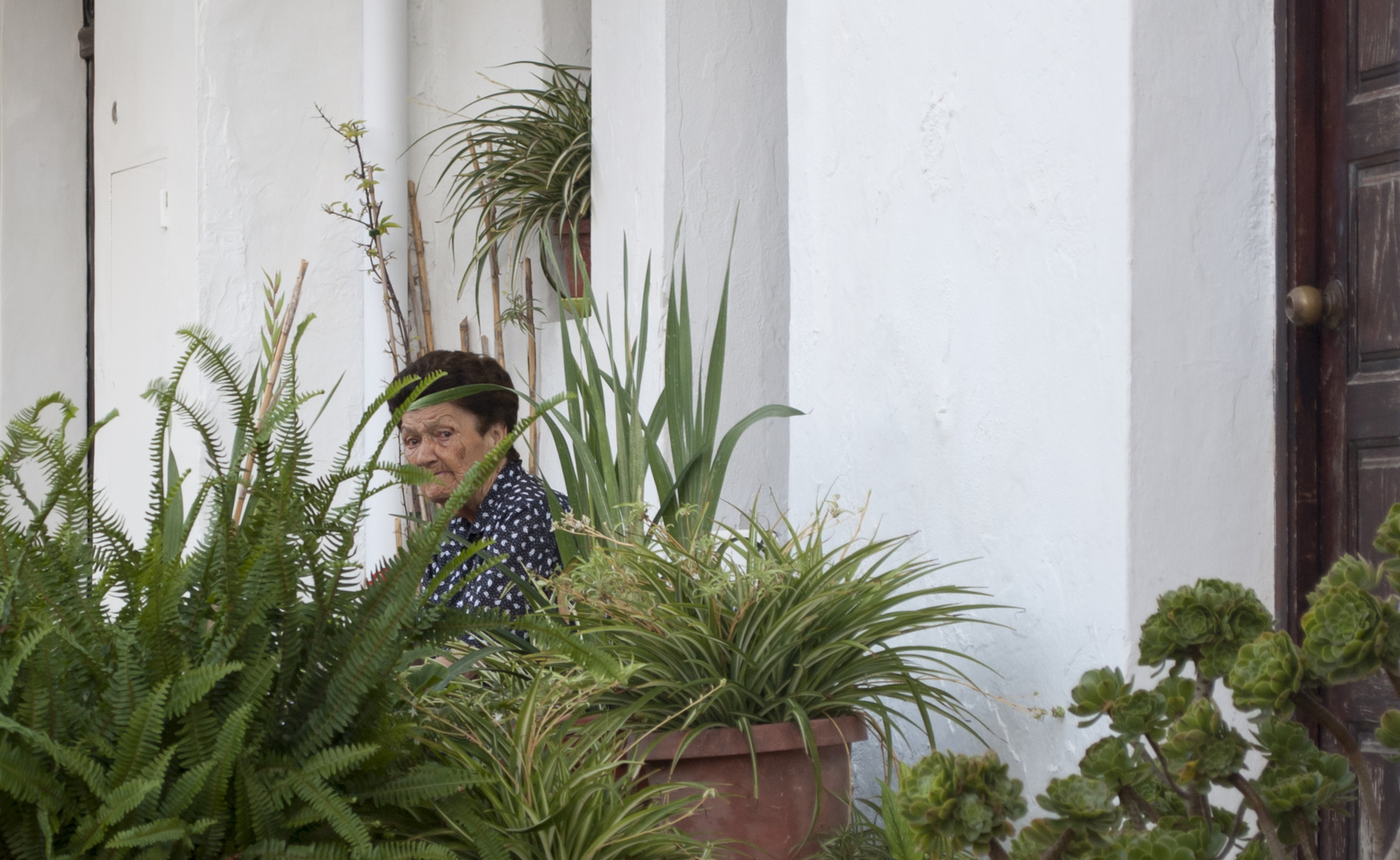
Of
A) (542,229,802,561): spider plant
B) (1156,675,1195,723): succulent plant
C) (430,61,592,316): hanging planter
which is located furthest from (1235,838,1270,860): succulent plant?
(430,61,592,316): hanging planter

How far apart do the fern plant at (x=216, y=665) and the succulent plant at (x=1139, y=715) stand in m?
0.63

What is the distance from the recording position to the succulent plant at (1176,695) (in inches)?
42.6

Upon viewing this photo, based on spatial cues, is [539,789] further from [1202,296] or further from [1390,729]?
[1202,296]

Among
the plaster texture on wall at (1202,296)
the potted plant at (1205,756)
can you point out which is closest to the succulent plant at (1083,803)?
the potted plant at (1205,756)

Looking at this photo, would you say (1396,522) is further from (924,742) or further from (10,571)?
(924,742)

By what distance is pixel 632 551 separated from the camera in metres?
1.90

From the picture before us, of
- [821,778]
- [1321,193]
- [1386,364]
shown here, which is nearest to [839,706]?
[821,778]

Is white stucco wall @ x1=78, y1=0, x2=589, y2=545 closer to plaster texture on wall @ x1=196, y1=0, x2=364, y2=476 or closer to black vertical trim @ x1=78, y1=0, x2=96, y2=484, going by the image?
plaster texture on wall @ x1=196, y1=0, x2=364, y2=476

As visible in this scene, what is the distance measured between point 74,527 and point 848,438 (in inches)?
54.9

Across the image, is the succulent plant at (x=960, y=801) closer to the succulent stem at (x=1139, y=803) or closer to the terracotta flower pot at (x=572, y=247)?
the succulent stem at (x=1139, y=803)

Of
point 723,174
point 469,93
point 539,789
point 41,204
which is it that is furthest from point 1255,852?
point 41,204

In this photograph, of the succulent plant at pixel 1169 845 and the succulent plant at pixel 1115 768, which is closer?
the succulent plant at pixel 1169 845

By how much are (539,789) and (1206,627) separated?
0.75 metres

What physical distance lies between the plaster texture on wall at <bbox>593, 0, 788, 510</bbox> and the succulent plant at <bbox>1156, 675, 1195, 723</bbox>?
2385mm
